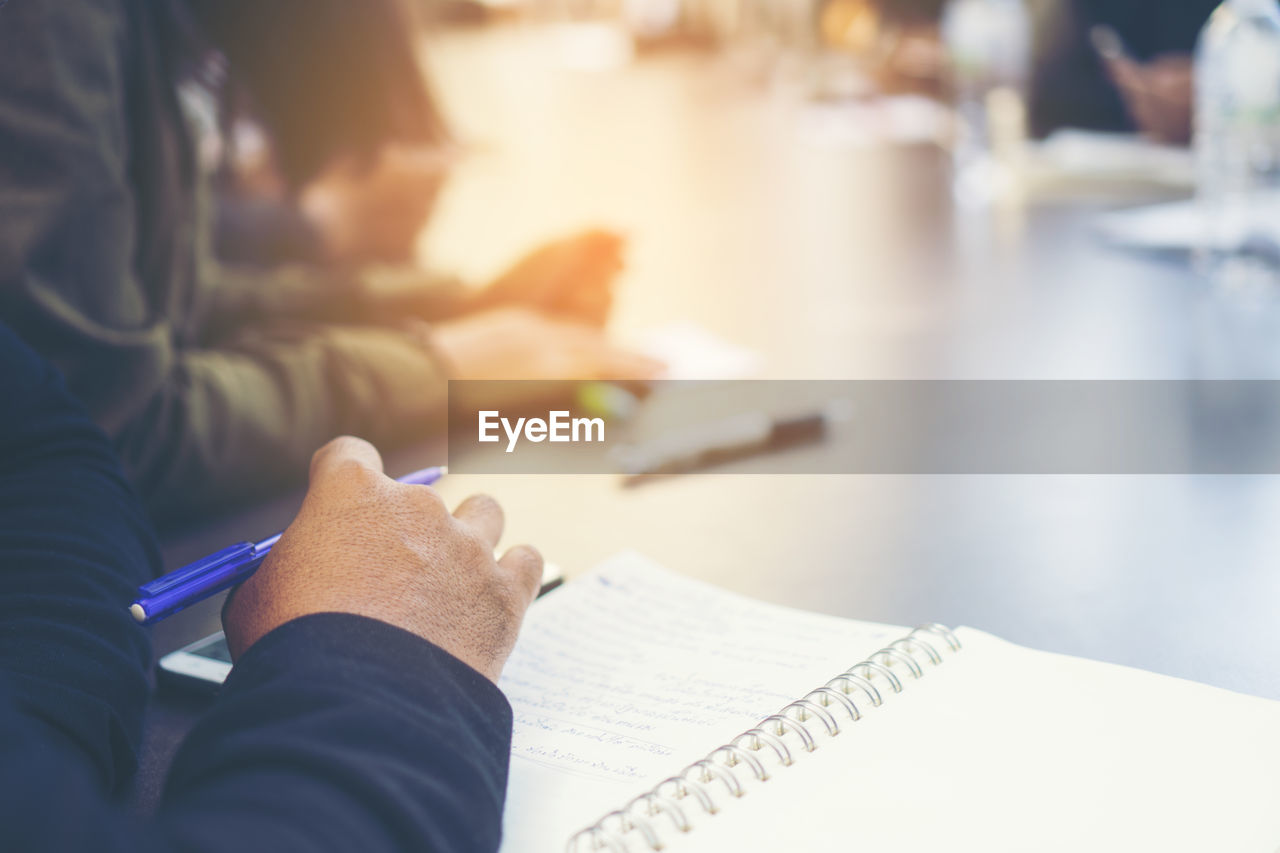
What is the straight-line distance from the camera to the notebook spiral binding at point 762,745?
0.35 meters

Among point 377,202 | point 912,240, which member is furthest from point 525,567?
point 912,240

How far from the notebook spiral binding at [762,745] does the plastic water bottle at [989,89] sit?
1.44 m

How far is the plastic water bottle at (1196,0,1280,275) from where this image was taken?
1.17m

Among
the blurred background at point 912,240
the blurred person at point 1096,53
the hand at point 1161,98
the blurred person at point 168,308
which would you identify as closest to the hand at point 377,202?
the blurred background at point 912,240

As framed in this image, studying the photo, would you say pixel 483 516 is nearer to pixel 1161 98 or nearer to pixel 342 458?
pixel 342 458

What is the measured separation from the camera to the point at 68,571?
48 cm

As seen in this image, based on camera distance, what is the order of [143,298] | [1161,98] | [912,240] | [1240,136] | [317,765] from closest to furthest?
1. [317,765]
2. [143,298]
3. [1240,136]
4. [912,240]
5. [1161,98]

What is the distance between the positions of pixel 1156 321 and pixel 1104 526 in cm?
46

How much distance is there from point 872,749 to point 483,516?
0.65 ft

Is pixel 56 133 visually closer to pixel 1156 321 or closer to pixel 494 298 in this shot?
pixel 494 298

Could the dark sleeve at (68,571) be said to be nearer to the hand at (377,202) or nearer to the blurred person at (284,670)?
the blurred person at (284,670)

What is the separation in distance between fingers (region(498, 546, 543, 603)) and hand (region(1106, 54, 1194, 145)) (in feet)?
5.32

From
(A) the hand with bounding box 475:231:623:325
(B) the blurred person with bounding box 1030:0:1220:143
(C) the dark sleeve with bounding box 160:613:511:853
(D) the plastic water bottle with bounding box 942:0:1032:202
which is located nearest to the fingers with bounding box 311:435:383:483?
(C) the dark sleeve with bounding box 160:613:511:853

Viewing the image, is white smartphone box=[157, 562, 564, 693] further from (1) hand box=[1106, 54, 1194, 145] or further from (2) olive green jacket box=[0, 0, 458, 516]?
(1) hand box=[1106, 54, 1194, 145]
